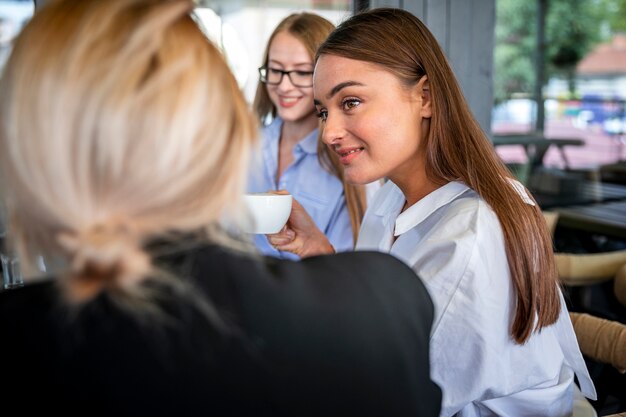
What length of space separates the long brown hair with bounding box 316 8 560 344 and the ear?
0.5 inches

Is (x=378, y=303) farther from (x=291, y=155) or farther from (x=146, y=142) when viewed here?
(x=291, y=155)

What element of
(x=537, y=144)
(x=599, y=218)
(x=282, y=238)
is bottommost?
(x=599, y=218)

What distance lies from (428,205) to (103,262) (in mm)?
777

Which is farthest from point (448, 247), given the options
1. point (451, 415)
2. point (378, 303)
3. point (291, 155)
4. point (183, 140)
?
point (291, 155)

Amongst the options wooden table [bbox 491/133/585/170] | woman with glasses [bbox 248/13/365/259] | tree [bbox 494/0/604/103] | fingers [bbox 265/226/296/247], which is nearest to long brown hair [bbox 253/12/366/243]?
woman with glasses [bbox 248/13/365/259]

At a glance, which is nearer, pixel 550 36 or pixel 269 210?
pixel 269 210

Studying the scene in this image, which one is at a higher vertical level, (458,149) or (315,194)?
(458,149)

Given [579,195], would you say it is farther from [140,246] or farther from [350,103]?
[140,246]

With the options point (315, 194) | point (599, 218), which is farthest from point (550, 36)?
point (315, 194)

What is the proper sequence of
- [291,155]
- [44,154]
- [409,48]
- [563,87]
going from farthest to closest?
1. [563,87]
2. [291,155]
3. [409,48]
4. [44,154]

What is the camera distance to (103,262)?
0.66 m

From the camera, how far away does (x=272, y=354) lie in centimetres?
69

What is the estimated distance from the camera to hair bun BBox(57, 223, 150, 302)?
66 cm

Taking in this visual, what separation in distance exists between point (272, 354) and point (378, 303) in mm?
125
